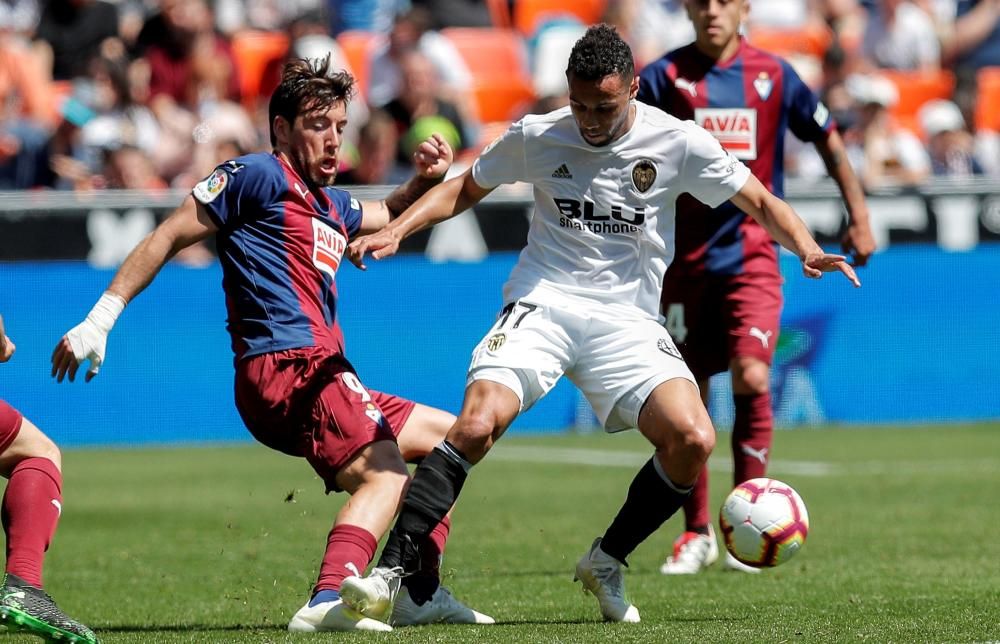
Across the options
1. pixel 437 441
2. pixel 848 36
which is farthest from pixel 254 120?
pixel 437 441

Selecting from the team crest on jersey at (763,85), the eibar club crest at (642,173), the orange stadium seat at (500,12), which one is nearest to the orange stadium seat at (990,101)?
the orange stadium seat at (500,12)

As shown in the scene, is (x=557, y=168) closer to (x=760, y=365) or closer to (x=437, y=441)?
(x=437, y=441)

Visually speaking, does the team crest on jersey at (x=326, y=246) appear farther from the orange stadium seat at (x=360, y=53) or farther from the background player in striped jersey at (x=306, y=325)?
the orange stadium seat at (x=360, y=53)

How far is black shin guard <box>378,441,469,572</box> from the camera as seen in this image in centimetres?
588

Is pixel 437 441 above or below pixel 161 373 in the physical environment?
above

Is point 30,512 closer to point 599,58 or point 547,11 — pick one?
point 599,58

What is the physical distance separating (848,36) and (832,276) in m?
5.89

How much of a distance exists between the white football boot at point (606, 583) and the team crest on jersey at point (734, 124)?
2.57 metres

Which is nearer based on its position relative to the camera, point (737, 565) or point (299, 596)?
point (299, 596)

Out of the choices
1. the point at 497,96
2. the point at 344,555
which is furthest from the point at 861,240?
the point at 497,96

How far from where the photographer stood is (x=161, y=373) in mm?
14141

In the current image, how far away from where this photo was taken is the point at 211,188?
6113 millimetres

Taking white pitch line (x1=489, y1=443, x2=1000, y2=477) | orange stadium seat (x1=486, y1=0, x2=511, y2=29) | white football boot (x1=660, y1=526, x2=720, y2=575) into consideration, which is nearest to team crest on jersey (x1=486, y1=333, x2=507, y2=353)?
white football boot (x1=660, y1=526, x2=720, y2=575)

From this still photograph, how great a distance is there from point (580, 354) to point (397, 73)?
36.0 ft
